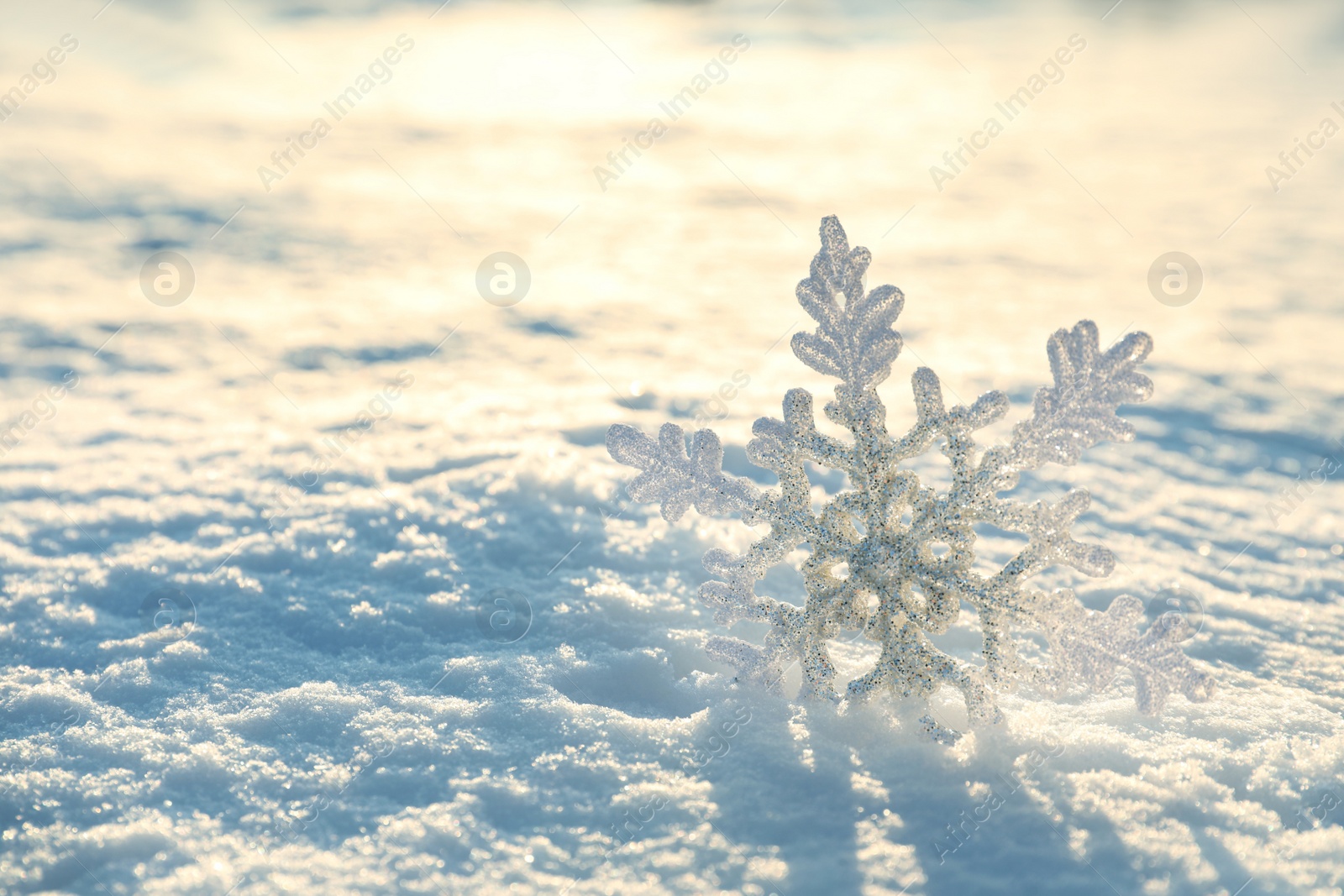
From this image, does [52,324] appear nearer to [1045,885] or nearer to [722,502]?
[722,502]

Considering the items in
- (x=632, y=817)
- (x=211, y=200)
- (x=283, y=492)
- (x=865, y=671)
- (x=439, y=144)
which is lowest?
(x=632, y=817)

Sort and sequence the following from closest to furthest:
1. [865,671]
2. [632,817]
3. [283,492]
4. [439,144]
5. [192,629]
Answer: [632,817], [865,671], [192,629], [283,492], [439,144]

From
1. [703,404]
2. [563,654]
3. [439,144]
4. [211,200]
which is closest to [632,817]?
[563,654]

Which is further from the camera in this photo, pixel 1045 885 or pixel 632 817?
pixel 632 817

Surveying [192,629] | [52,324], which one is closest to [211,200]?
[52,324]

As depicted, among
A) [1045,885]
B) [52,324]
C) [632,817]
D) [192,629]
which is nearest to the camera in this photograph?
[1045,885]

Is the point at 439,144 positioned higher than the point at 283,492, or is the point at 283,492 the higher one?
the point at 439,144
